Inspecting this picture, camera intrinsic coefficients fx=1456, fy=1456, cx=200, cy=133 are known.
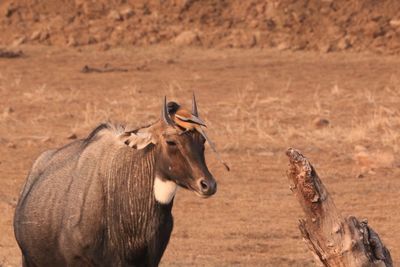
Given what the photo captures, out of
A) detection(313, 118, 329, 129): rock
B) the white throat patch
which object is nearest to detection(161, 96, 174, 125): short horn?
the white throat patch

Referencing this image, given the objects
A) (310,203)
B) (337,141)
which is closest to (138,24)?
(337,141)

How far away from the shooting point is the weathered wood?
253 inches

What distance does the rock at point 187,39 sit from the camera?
2906cm

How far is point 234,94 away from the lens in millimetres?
22969

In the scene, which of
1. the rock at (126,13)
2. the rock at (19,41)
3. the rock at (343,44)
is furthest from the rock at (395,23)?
the rock at (19,41)

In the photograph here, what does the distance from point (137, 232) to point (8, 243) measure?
396 centimetres

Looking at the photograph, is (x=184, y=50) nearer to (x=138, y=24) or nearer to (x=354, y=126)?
(x=138, y=24)

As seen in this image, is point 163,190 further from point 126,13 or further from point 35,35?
point 126,13

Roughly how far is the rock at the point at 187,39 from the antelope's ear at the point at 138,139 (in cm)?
2069

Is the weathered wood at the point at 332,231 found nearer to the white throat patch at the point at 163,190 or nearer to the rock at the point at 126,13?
the white throat patch at the point at 163,190

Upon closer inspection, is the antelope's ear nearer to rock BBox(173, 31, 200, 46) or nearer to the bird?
the bird

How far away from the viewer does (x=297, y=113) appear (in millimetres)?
20266

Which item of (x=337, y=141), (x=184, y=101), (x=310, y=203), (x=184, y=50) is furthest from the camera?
(x=184, y=50)

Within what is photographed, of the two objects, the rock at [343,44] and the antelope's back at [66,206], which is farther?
the rock at [343,44]
